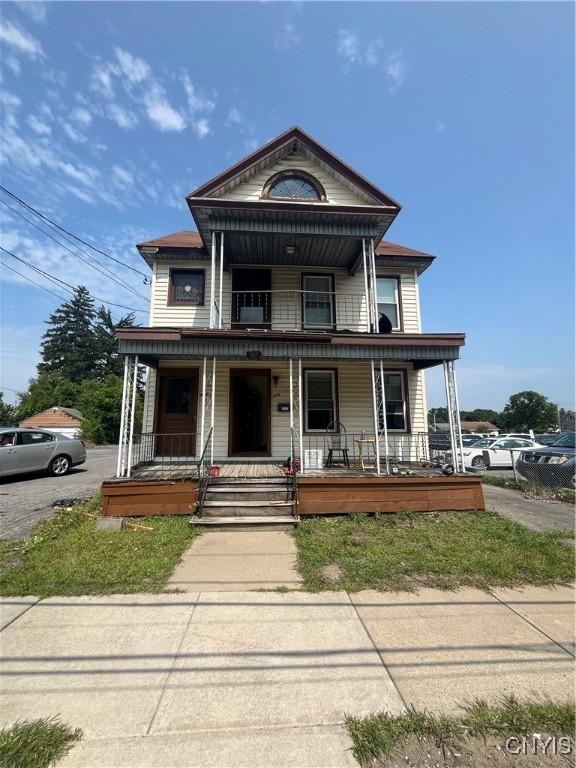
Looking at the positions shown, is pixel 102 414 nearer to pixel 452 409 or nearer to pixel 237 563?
pixel 237 563

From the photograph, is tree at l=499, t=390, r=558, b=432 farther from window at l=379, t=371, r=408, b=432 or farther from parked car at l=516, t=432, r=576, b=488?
window at l=379, t=371, r=408, b=432

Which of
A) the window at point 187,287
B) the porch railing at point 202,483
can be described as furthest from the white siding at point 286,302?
the porch railing at point 202,483

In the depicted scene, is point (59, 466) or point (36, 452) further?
point (59, 466)

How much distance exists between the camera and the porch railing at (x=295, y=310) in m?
9.94

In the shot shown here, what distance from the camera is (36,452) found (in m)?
10.3

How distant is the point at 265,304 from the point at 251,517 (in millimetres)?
6095

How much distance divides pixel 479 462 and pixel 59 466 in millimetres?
15389

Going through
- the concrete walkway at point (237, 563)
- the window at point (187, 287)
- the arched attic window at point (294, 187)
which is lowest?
the concrete walkway at point (237, 563)

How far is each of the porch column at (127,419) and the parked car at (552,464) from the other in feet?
34.9

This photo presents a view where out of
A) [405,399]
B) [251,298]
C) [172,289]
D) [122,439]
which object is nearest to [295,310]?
[251,298]

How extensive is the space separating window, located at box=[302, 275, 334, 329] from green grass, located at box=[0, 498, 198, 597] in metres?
6.37

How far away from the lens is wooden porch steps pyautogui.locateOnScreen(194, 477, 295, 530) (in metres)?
6.07

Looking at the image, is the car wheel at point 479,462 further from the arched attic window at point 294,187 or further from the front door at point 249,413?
the arched attic window at point 294,187

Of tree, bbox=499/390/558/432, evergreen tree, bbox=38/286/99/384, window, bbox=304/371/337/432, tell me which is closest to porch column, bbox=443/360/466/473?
window, bbox=304/371/337/432
